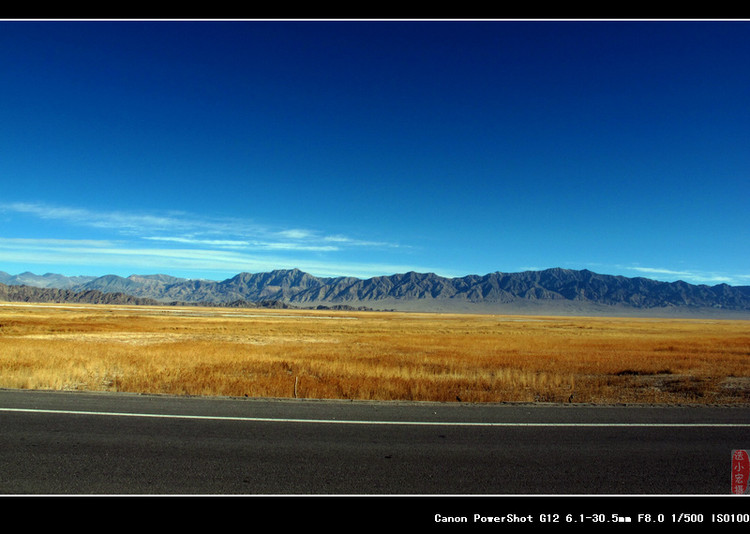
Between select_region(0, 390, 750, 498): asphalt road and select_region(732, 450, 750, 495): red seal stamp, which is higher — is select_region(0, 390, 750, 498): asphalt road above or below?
below

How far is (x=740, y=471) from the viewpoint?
590 centimetres

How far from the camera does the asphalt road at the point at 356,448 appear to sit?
5305mm

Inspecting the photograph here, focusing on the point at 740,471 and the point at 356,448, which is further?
the point at 356,448

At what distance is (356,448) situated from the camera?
661 centimetres

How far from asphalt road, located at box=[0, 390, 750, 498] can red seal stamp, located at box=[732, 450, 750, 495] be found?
9cm

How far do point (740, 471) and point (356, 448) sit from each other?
17.0ft

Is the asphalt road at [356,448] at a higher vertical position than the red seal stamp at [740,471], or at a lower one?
lower

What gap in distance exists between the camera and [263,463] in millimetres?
5945

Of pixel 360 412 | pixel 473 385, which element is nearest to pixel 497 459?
pixel 360 412

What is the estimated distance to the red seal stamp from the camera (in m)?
5.40

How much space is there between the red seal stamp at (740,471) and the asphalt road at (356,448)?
3.5 inches
